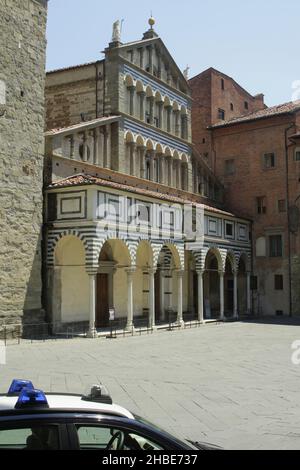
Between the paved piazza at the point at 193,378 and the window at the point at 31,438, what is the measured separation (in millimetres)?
4314

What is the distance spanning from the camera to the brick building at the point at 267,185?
35406 mm

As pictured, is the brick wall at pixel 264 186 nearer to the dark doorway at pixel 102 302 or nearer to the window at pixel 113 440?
the dark doorway at pixel 102 302

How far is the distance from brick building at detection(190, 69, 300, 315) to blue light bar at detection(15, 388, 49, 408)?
32.8 m

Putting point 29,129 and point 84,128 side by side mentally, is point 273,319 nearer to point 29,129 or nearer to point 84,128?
point 84,128

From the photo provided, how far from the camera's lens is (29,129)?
70.8 feet

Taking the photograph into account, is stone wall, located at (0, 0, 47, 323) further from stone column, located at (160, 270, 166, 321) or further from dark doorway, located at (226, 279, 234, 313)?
dark doorway, located at (226, 279, 234, 313)

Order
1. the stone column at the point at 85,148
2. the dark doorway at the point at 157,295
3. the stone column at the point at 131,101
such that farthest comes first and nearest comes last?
the dark doorway at the point at 157,295, the stone column at the point at 131,101, the stone column at the point at 85,148

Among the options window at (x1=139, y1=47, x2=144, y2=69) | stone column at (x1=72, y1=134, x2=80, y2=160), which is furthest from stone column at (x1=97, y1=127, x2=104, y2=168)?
window at (x1=139, y1=47, x2=144, y2=69)

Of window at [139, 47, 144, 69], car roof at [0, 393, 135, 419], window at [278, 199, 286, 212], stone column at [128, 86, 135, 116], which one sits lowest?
car roof at [0, 393, 135, 419]

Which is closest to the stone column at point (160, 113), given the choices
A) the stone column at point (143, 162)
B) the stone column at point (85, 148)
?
the stone column at point (143, 162)

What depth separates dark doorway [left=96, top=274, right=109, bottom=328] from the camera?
84.9 ft
